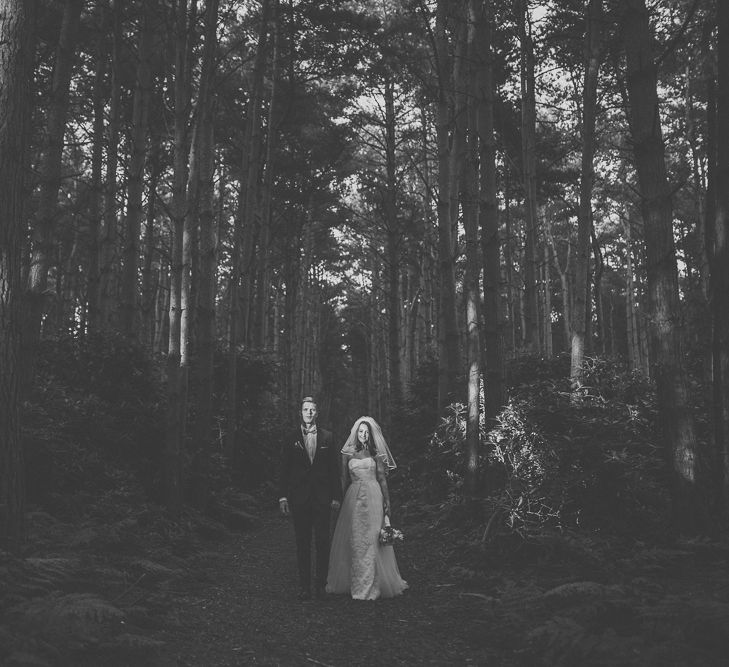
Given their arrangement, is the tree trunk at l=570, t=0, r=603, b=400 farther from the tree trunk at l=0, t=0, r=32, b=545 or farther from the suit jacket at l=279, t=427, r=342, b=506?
the tree trunk at l=0, t=0, r=32, b=545

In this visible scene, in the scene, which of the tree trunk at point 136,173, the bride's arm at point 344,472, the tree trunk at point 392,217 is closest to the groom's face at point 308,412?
the bride's arm at point 344,472

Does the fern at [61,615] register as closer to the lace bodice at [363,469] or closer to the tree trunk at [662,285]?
the lace bodice at [363,469]

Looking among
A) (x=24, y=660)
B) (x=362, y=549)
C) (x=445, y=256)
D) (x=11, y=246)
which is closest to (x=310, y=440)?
(x=362, y=549)

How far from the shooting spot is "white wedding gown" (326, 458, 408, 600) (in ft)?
20.5

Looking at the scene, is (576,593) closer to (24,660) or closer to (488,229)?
(24,660)

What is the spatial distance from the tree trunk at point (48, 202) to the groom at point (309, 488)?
10.8 ft

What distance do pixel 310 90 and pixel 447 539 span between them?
15.2m

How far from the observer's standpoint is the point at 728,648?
3348 mm

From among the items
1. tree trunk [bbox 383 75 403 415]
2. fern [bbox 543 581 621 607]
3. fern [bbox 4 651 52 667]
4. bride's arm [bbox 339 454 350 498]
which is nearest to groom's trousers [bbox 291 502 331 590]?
bride's arm [bbox 339 454 350 498]

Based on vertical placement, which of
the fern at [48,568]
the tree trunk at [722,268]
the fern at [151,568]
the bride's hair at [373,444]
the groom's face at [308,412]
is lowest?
the fern at [151,568]

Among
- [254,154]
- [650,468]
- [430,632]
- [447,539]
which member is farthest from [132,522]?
[254,154]

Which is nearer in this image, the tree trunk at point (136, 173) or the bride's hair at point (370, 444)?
the bride's hair at point (370, 444)

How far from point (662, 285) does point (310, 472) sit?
3.60m

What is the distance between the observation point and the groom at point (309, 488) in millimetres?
6355
